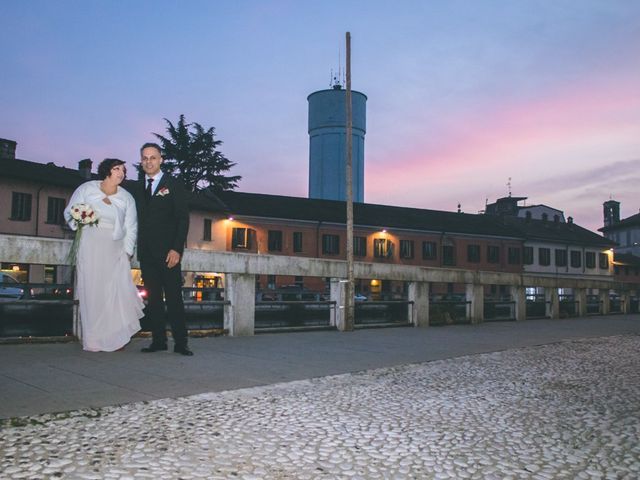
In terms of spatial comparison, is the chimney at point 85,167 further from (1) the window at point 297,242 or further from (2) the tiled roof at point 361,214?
(1) the window at point 297,242

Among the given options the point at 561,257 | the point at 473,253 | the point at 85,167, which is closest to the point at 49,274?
the point at 85,167

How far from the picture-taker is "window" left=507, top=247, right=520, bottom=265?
186 ft

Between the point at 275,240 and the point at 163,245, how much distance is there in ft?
130

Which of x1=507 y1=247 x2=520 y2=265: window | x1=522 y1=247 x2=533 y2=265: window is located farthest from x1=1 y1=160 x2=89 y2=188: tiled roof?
x1=522 y1=247 x2=533 y2=265: window

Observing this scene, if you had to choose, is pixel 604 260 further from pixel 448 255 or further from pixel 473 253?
pixel 448 255

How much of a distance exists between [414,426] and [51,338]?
16.2 feet

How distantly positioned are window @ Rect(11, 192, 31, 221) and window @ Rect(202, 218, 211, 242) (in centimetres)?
1272

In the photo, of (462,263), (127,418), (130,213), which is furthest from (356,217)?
(127,418)

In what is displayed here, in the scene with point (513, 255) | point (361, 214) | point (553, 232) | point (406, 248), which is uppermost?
point (361, 214)

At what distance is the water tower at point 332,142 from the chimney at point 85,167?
1971 centimetres

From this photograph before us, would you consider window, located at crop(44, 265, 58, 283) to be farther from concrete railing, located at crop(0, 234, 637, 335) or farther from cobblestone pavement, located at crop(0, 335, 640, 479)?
cobblestone pavement, located at crop(0, 335, 640, 479)

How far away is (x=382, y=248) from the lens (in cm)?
5034

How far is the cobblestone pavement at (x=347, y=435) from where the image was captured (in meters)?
2.75

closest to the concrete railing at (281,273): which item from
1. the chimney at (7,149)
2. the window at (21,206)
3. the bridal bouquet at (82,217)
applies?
the bridal bouquet at (82,217)
